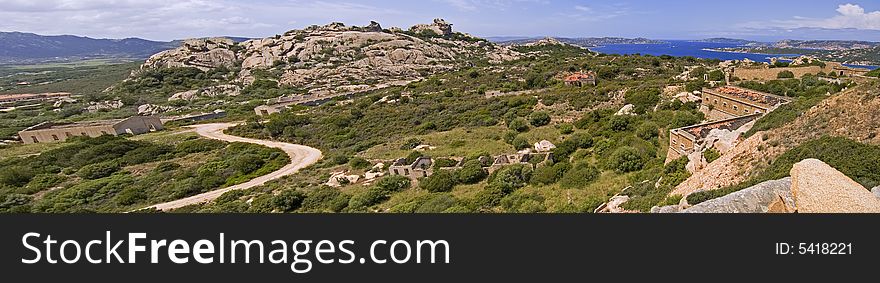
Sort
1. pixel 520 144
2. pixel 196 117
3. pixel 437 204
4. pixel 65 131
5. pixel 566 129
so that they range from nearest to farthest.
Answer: pixel 437 204 < pixel 520 144 < pixel 566 129 < pixel 65 131 < pixel 196 117

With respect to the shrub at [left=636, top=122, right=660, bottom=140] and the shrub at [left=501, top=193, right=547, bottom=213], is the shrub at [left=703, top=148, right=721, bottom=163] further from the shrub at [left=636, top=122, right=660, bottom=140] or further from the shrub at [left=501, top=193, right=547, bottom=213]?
the shrub at [left=636, top=122, right=660, bottom=140]

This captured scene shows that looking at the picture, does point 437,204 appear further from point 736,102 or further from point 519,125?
point 736,102

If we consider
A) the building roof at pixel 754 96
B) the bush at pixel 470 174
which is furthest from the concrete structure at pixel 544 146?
the building roof at pixel 754 96

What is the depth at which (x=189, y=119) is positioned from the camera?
65.8m

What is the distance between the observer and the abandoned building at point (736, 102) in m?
23.9

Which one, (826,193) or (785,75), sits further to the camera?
(785,75)

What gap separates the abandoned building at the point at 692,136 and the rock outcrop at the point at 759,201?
8.20 metres

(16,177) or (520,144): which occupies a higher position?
(520,144)

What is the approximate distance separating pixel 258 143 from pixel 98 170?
13.7 metres

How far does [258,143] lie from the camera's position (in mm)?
45875

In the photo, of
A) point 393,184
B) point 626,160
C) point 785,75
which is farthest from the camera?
point 785,75

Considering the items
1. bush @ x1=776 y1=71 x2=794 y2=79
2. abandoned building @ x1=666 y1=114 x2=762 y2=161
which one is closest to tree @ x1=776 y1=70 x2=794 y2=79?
bush @ x1=776 y1=71 x2=794 y2=79

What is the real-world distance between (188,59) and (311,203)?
110 meters

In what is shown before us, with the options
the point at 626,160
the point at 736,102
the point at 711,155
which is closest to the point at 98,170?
the point at 626,160
